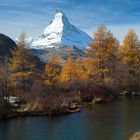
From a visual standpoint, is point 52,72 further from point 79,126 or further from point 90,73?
point 79,126

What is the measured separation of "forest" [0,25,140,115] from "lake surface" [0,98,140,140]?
31.2 ft

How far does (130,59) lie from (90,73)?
12.3 metres

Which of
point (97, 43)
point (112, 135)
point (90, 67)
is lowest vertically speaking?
point (112, 135)

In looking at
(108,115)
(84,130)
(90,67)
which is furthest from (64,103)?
(90,67)

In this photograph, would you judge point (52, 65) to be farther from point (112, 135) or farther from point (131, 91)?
point (112, 135)

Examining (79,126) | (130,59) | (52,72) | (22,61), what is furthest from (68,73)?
(79,126)

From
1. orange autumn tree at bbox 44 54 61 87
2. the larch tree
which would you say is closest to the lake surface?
orange autumn tree at bbox 44 54 61 87

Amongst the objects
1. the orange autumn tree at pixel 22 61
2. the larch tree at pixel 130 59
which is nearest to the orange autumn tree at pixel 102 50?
the larch tree at pixel 130 59

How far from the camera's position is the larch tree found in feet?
265

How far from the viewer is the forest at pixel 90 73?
62.4m

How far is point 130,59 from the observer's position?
275ft

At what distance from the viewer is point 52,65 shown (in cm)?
7875

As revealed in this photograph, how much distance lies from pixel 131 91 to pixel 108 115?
3040 cm

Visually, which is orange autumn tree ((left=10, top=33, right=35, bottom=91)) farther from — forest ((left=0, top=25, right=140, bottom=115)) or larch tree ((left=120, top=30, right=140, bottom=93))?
larch tree ((left=120, top=30, right=140, bottom=93))
